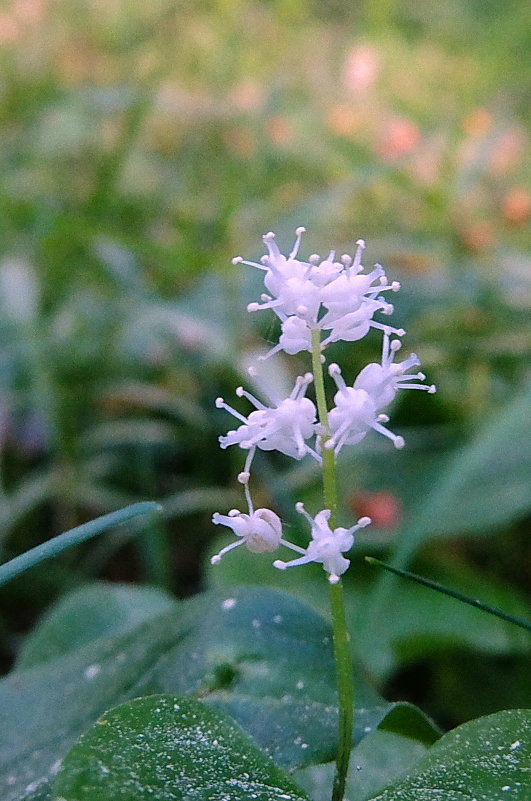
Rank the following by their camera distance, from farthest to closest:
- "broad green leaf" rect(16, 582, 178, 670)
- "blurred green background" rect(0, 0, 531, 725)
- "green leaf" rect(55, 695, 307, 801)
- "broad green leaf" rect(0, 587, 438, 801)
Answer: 1. "blurred green background" rect(0, 0, 531, 725)
2. "broad green leaf" rect(16, 582, 178, 670)
3. "broad green leaf" rect(0, 587, 438, 801)
4. "green leaf" rect(55, 695, 307, 801)

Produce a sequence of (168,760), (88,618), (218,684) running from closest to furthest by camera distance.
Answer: (168,760)
(218,684)
(88,618)

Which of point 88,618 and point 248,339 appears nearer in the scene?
point 88,618

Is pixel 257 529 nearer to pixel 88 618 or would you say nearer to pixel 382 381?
pixel 382 381

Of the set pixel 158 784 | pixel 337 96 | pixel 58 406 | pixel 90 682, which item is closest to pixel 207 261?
pixel 58 406

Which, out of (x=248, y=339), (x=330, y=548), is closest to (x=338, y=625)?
(x=330, y=548)

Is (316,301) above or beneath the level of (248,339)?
beneath

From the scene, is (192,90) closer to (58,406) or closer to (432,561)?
(58,406)

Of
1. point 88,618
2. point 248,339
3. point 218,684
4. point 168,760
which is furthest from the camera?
point 248,339

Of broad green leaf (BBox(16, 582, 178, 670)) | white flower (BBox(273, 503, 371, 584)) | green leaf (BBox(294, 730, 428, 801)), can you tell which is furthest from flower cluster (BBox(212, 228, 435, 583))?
broad green leaf (BBox(16, 582, 178, 670))

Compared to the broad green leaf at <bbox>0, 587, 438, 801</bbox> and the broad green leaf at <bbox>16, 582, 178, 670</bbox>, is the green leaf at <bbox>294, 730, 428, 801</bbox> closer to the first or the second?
the broad green leaf at <bbox>0, 587, 438, 801</bbox>
